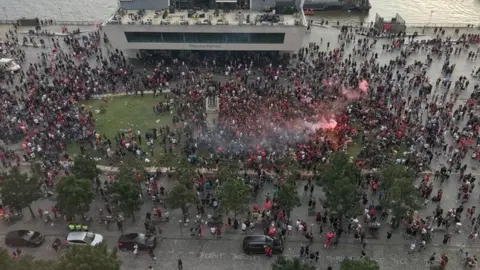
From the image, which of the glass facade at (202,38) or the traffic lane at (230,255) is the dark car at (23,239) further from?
the glass facade at (202,38)

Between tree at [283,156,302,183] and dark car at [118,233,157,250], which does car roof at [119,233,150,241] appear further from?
tree at [283,156,302,183]

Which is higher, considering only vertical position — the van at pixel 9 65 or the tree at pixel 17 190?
the van at pixel 9 65

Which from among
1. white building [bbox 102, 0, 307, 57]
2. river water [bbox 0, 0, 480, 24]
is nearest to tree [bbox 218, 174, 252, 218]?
white building [bbox 102, 0, 307, 57]

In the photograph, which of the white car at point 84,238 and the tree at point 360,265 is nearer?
the tree at point 360,265

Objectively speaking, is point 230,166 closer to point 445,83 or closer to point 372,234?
point 372,234

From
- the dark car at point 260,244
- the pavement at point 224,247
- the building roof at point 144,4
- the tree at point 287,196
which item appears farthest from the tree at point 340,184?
the building roof at point 144,4

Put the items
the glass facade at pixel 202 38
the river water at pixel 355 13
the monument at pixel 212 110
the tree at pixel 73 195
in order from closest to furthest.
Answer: the tree at pixel 73 195, the monument at pixel 212 110, the glass facade at pixel 202 38, the river water at pixel 355 13

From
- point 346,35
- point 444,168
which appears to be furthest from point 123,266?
point 346,35

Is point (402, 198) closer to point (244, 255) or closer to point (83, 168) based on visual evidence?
point (244, 255)
